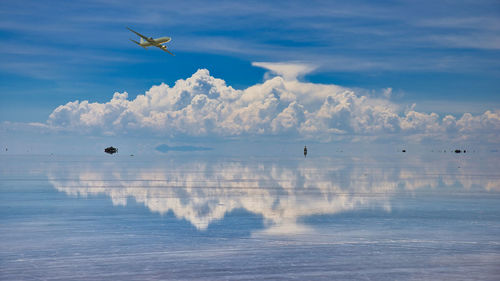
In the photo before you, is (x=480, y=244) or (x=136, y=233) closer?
(x=480, y=244)

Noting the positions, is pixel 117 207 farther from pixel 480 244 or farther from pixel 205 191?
pixel 480 244

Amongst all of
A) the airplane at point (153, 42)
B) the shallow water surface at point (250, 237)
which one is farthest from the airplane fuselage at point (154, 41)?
the shallow water surface at point (250, 237)

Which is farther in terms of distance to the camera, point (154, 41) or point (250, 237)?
point (154, 41)

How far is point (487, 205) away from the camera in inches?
1521

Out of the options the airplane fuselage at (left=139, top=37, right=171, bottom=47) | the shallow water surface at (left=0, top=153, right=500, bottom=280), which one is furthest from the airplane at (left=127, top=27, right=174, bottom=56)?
the shallow water surface at (left=0, top=153, right=500, bottom=280)

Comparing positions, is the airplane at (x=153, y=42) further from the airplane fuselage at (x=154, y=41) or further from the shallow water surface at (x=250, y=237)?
the shallow water surface at (x=250, y=237)

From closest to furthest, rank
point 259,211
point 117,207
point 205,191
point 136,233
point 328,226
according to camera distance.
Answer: point 136,233 < point 328,226 < point 259,211 < point 117,207 < point 205,191

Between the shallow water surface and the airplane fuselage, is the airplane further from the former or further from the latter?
the shallow water surface

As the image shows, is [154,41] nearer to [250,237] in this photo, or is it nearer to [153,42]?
[153,42]

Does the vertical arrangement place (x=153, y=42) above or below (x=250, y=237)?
above

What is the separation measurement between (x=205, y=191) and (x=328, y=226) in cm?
2259

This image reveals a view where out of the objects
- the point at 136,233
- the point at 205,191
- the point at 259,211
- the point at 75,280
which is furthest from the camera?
the point at 205,191

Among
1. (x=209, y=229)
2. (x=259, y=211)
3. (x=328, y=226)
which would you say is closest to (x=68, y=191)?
(x=259, y=211)

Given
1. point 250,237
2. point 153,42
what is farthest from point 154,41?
point 250,237
